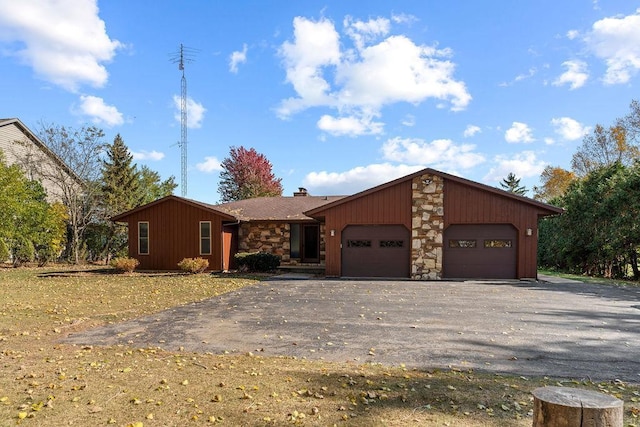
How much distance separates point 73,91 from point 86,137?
285 inches

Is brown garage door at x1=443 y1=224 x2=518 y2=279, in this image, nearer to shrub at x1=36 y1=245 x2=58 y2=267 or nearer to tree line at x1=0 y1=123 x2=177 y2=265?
tree line at x1=0 y1=123 x2=177 y2=265

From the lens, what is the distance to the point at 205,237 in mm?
17953

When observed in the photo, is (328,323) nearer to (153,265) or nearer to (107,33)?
(107,33)

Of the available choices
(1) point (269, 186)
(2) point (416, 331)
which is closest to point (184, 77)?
(1) point (269, 186)

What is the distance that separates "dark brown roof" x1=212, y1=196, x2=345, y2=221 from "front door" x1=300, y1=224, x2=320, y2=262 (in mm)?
728

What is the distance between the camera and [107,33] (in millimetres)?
11930

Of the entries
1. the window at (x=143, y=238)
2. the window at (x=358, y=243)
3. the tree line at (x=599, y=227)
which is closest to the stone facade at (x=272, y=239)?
the window at (x=358, y=243)

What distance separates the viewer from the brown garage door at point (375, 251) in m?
15.7

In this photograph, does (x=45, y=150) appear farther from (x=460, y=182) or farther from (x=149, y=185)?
(x=460, y=182)

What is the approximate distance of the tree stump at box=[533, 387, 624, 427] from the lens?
2221 mm

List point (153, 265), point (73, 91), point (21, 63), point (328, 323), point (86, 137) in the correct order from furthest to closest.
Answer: point (86, 137)
point (153, 265)
point (73, 91)
point (21, 63)
point (328, 323)

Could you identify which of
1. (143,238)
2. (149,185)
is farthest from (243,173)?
(143,238)

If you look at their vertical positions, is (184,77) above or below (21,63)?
above

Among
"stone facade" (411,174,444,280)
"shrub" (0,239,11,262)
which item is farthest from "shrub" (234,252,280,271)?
"shrub" (0,239,11,262)
